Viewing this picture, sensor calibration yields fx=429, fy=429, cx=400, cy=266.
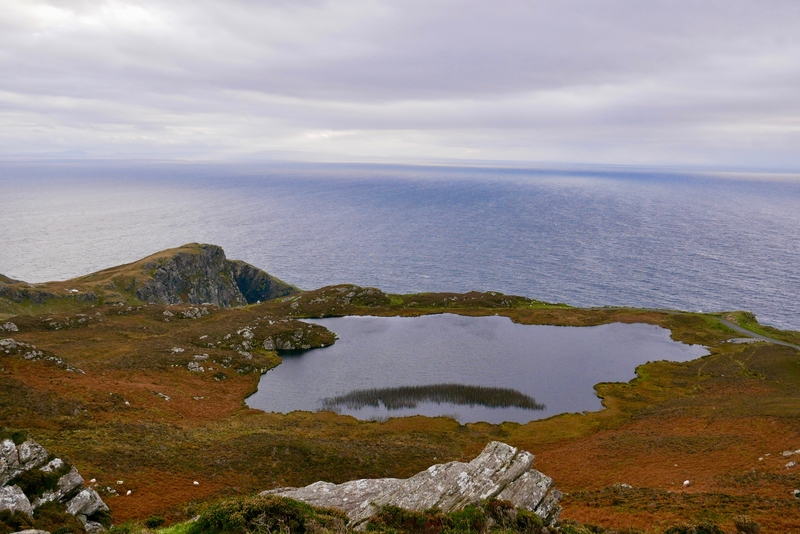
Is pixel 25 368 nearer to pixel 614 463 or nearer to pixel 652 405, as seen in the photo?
pixel 614 463

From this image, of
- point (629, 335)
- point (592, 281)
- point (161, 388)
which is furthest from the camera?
point (592, 281)

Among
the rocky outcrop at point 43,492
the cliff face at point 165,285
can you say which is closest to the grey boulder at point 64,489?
the rocky outcrop at point 43,492

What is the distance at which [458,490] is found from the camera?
23578 mm

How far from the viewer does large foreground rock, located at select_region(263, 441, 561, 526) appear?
22.9 meters

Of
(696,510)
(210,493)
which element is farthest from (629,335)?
(210,493)

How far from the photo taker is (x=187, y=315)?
110m

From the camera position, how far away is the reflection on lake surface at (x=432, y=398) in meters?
73.4

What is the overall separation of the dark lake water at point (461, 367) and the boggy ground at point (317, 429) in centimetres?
408

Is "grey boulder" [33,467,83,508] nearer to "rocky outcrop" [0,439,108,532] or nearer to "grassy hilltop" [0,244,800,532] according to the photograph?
"rocky outcrop" [0,439,108,532]

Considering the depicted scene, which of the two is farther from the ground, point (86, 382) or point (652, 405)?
point (86, 382)

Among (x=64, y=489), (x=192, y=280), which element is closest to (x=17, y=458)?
(x=64, y=489)

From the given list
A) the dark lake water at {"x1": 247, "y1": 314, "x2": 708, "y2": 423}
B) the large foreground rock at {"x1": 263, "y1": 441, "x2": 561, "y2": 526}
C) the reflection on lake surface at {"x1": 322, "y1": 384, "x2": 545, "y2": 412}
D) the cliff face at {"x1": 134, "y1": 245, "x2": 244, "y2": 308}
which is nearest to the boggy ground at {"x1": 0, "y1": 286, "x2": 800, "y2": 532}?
the dark lake water at {"x1": 247, "y1": 314, "x2": 708, "y2": 423}

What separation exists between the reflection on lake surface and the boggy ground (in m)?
5.14

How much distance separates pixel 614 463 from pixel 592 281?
436ft
